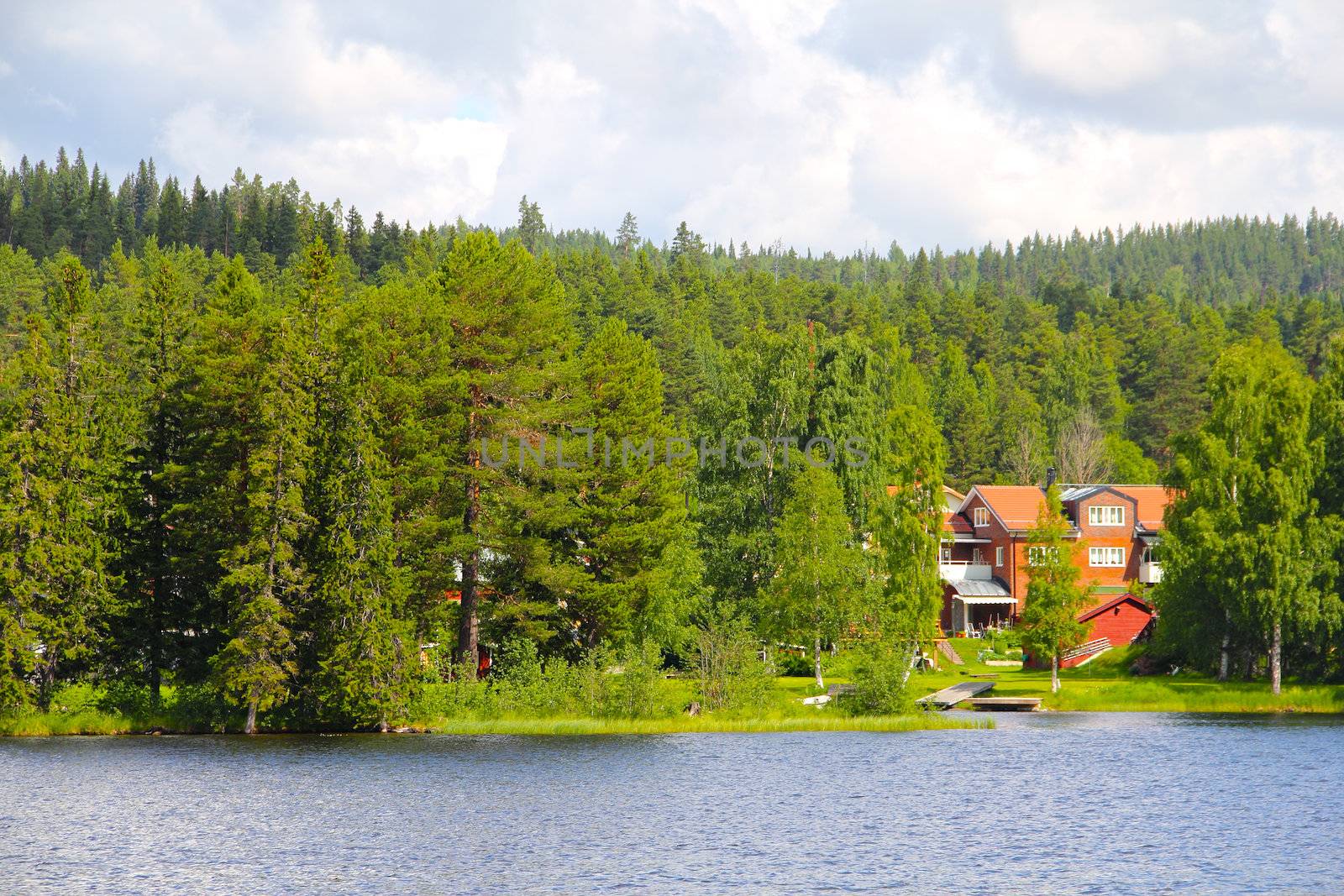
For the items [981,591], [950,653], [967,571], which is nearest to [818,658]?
[950,653]

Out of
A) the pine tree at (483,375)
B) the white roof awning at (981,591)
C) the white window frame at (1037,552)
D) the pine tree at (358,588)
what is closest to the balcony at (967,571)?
the white roof awning at (981,591)

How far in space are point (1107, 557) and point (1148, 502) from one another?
18.2 feet

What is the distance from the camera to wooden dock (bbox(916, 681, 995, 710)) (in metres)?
60.9

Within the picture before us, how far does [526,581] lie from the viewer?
2377 inches

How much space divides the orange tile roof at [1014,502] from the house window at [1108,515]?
11.6 feet

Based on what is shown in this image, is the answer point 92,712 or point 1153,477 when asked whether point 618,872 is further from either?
point 1153,477

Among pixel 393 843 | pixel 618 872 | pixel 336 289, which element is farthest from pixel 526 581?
pixel 618 872

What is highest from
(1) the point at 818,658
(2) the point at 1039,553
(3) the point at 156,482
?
(3) the point at 156,482

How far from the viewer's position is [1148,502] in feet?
314

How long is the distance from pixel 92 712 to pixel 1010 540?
60.9 m

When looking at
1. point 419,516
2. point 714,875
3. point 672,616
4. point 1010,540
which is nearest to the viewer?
point 714,875

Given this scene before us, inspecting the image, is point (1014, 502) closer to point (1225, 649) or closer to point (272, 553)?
point (1225, 649)

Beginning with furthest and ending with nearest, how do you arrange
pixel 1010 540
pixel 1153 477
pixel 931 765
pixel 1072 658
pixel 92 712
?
pixel 1153 477 < pixel 1010 540 < pixel 1072 658 < pixel 92 712 < pixel 931 765

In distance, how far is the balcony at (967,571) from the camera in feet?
316
